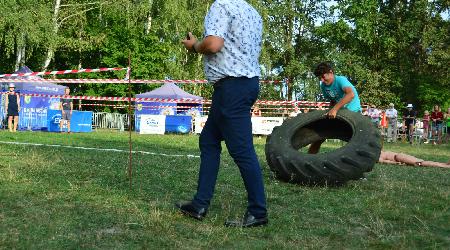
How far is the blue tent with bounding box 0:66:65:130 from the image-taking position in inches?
842

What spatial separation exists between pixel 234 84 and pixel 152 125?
60.7 ft

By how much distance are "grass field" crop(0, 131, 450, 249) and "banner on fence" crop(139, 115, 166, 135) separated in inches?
610

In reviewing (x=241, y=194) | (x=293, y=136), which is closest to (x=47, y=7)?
(x=293, y=136)

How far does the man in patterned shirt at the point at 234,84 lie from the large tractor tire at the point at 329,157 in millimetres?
1875

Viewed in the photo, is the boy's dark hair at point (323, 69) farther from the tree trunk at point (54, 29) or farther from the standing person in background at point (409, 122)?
the tree trunk at point (54, 29)

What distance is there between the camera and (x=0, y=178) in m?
4.84

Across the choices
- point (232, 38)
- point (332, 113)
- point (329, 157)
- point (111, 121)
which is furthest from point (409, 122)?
point (232, 38)

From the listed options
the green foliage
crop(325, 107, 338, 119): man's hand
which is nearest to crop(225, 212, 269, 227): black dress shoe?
crop(325, 107, 338, 119): man's hand

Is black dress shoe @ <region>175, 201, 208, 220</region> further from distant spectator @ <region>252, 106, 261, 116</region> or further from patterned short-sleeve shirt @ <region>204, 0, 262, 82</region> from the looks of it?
distant spectator @ <region>252, 106, 261, 116</region>

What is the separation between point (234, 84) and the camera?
3426 millimetres

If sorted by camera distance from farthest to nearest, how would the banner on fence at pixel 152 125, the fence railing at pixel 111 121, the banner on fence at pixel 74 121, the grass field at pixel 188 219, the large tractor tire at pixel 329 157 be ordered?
the fence railing at pixel 111 121 → the banner on fence at pixel 152 125 → the banner on fence at pixel 74 121 → the large tractor tire at pixel 329 157 → the grass field at pixel 188 219

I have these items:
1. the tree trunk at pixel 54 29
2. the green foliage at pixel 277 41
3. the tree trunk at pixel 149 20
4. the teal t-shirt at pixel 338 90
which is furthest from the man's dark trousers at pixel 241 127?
the tree trunk at pixel 149 20

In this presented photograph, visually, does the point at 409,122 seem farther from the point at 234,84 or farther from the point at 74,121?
the point at 234,84

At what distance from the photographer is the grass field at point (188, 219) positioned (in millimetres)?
2887
